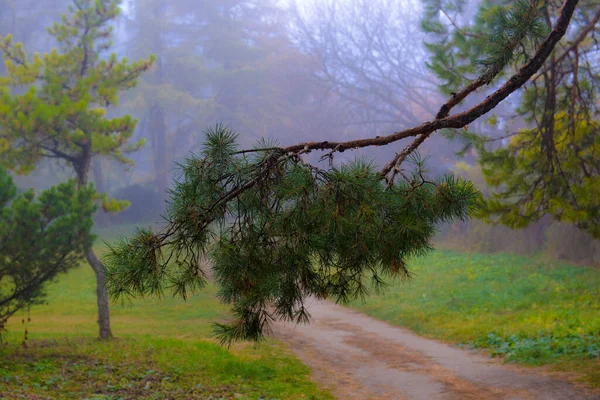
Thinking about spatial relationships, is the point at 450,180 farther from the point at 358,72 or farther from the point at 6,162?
the point at 358,72

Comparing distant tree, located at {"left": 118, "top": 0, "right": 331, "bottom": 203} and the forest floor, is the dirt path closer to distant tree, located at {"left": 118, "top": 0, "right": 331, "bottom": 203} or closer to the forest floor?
the forest floor

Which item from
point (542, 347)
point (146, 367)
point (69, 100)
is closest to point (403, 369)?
point (542, 347)

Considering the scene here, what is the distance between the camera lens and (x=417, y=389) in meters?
6.76

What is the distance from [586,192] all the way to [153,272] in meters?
6.30

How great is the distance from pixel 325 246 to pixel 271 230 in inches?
12.5

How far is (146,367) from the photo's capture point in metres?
7.89

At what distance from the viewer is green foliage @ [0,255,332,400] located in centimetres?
654

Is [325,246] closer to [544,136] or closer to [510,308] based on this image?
[544,136]

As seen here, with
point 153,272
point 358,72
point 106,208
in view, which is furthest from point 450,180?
point 358,72

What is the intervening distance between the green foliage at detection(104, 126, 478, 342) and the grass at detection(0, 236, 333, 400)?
3.43 m

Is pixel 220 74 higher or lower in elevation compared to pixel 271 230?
higher

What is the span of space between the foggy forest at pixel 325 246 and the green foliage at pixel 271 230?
1 centimetres

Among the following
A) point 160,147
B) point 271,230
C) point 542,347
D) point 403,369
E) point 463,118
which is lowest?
point 403,369

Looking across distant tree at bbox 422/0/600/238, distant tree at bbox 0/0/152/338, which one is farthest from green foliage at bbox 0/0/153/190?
distant tree at bbox 422/0/600/238
